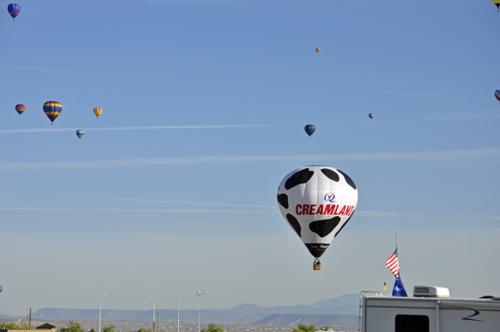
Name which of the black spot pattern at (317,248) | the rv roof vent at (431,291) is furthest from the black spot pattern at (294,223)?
the rv roof vent at (431,291)

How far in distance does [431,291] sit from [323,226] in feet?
109

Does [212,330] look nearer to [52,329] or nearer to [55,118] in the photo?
[52,329]

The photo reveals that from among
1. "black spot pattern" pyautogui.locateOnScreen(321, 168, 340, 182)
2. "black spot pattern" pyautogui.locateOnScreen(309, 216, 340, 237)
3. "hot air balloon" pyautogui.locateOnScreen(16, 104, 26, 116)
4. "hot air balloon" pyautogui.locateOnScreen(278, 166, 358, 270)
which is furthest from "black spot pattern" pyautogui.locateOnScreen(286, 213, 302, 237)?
"hot air balloon" pyautogui.locateOnScreen(16, 104, 26, 116)

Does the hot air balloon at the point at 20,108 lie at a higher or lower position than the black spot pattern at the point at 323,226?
higher

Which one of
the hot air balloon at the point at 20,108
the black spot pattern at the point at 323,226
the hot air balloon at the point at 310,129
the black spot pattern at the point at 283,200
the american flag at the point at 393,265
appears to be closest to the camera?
the american flag at the point at 393,265

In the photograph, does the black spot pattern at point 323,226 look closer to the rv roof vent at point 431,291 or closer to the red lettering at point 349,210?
the red lettering at point 349,210

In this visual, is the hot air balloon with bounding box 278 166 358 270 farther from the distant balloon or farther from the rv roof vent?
the rv roof vent

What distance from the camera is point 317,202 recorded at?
50844 millimetres

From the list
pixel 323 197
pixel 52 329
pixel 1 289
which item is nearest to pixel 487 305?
pixel 323 197

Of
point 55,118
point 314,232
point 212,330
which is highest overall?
point 55,118

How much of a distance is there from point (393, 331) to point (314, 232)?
33.8 metres

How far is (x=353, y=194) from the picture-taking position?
52.2 m

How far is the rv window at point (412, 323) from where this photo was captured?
17953 mm

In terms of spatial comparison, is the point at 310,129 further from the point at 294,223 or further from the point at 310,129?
the point at 294,223
